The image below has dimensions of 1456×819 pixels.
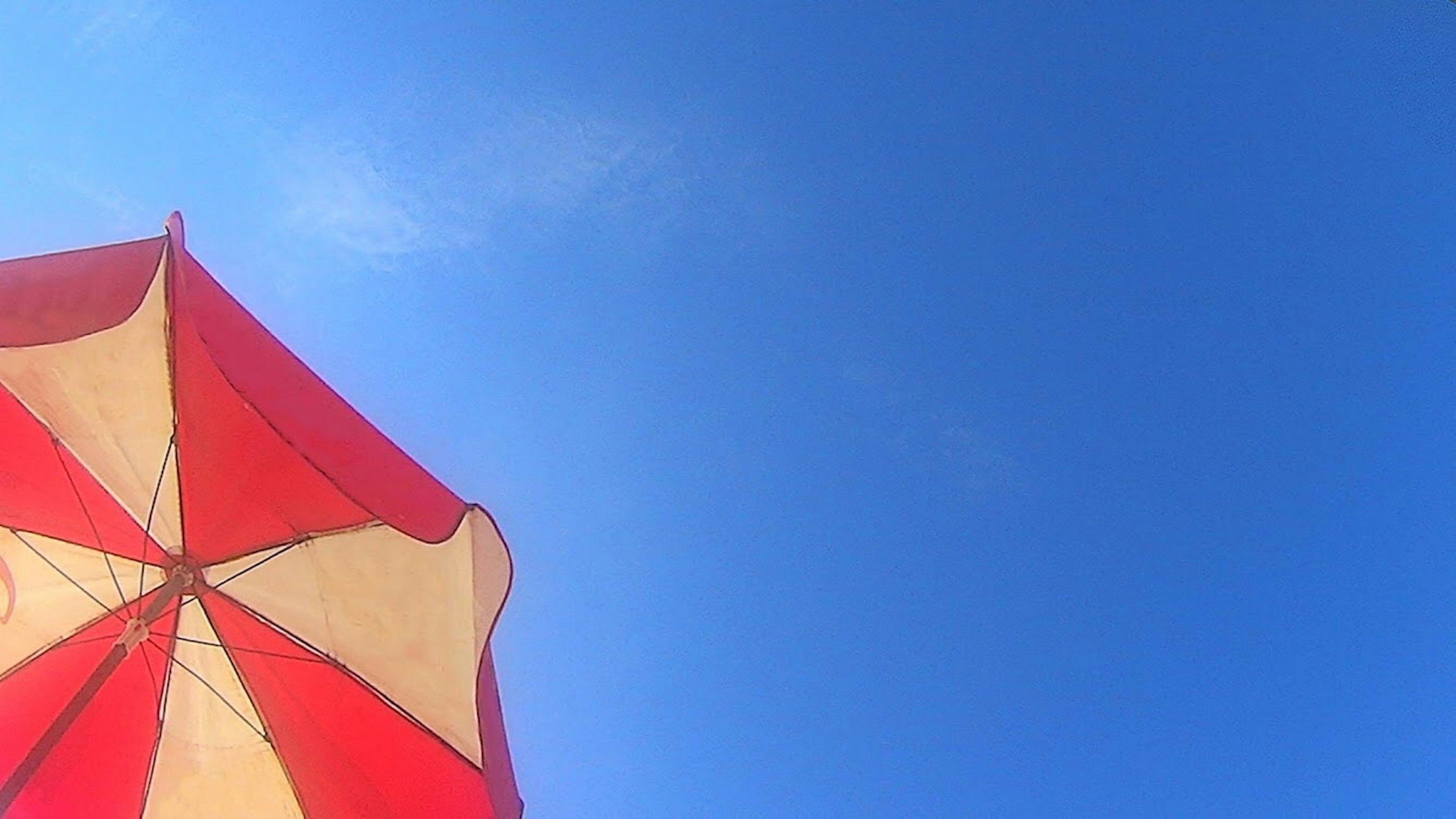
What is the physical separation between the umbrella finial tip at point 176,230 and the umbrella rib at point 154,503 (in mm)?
759

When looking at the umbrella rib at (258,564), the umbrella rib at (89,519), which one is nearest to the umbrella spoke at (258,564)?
the umbrella rib at (258,564)

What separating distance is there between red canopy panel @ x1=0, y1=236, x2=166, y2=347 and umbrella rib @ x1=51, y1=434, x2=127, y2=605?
0.81 metres

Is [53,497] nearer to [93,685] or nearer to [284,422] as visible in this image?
[93,685]

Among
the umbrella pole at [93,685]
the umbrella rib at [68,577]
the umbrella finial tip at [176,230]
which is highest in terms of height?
the umbrella finial tip at [176,230]

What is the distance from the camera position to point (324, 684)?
146 inches

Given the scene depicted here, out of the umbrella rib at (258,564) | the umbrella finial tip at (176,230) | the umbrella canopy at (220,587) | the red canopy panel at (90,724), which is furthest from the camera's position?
the umbrella rib at (258,564)

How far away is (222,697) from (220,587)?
0.43 metres

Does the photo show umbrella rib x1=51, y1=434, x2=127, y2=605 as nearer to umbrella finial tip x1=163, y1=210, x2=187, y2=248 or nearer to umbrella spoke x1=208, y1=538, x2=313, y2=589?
umbrella spoke x1=208, y1=538, x2=313, y2=589

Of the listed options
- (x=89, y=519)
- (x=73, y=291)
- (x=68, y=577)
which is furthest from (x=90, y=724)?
(x=73, y=291)

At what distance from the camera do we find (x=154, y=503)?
12.1 feet

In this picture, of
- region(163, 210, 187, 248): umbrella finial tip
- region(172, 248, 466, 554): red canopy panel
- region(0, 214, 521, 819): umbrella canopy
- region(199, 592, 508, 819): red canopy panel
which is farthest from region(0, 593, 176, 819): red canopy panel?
region(163, 210, 187, 248): umbrella finial tip

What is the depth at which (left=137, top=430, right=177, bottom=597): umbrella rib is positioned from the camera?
11.5ft

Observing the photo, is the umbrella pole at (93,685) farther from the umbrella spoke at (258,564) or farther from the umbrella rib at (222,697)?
the umbrella rib at (222,697)

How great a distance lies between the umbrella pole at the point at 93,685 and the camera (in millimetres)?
2865
